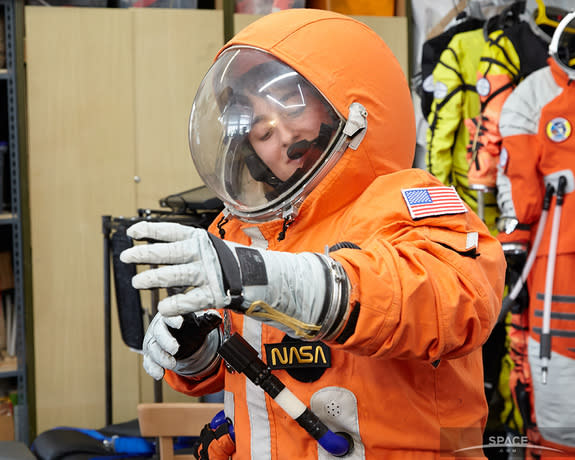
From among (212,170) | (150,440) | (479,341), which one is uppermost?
(212,170)

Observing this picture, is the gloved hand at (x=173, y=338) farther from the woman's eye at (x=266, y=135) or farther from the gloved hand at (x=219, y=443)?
the woman's eye at (x=266, y=135)

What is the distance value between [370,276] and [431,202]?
0.64ft

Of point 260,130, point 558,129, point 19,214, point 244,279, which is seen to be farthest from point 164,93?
point 244,279

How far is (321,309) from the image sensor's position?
775 mm

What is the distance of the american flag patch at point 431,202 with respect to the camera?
92 cm

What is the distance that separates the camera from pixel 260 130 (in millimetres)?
1068

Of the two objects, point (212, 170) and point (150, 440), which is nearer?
point (212, 170)

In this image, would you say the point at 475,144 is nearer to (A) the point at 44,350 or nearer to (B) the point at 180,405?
(B) the point at 180,405

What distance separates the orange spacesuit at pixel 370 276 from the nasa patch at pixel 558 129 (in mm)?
1343

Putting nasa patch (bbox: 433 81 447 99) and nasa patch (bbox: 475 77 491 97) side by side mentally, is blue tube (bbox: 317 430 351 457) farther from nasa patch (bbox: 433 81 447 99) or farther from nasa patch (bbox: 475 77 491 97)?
nasa patch (bbox: 433 81 447 99)

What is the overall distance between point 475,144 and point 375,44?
5.54 feet

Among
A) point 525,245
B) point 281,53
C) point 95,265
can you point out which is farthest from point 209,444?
point 95,265

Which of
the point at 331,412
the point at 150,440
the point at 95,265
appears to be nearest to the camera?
the point at 331,412

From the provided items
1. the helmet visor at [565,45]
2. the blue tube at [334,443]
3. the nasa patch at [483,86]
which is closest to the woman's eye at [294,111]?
the blue tube at [334,443]
